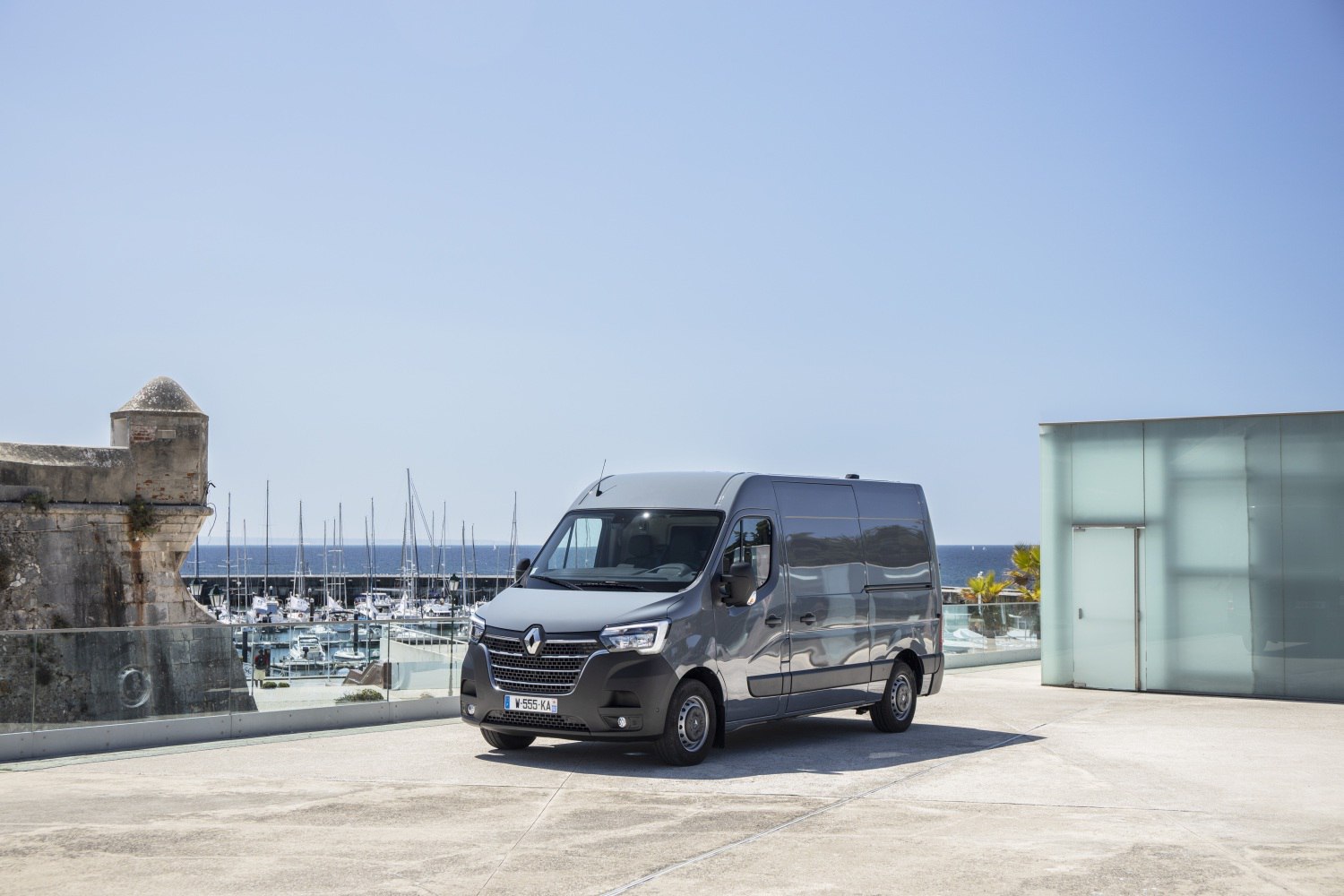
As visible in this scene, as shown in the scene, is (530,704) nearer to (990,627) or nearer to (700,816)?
(700,816)

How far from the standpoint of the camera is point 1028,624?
83.8 ft

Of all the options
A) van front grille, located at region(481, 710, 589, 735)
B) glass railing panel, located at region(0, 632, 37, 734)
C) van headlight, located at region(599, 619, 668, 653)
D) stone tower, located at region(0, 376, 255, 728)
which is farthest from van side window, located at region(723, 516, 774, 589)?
stone tower, located at region(0, 376, 255, 728)

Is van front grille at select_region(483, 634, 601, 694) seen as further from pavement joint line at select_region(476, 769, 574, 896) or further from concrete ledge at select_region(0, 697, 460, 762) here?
concrete ledge at select_region(0, 697, 460, 762)

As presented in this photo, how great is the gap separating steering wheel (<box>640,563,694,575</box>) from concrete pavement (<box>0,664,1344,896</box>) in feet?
5.41

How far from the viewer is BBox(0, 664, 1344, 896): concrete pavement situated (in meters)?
7.35

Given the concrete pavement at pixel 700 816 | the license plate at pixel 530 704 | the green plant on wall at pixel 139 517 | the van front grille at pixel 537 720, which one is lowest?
the concrete pavement at pixel 700 816

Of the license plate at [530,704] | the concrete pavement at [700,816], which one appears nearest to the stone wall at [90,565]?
the concrete pavement at [700,816]

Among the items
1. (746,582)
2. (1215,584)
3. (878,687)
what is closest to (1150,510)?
(1215,584)

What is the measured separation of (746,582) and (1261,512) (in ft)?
30.8

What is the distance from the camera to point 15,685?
12023 mm

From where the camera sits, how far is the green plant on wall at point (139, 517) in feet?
69.7

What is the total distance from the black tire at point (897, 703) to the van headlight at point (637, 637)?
150 inches

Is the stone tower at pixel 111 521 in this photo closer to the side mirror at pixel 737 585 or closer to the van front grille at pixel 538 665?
the van front grille at pixel 538 665

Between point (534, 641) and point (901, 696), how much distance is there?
4770mm
